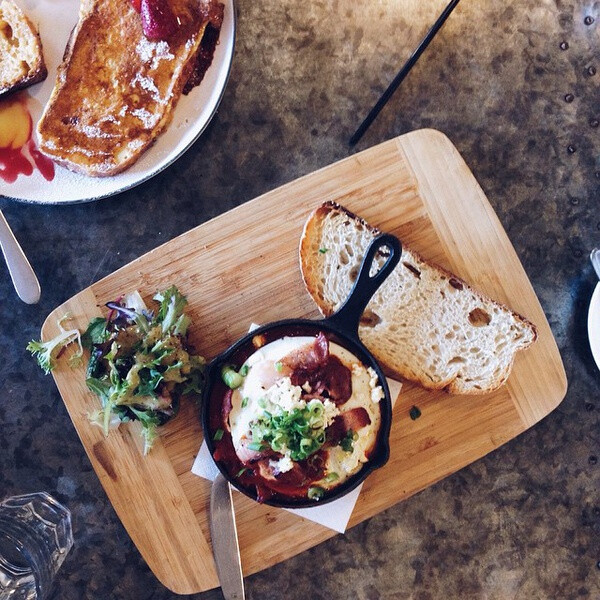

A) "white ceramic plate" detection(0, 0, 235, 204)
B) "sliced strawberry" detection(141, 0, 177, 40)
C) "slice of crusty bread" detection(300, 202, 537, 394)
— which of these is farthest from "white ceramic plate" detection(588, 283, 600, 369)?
"sliced strawberry" detection(141, 0, 177, 40)

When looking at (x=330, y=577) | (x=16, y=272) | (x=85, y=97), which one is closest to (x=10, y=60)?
(x=85, y=97)

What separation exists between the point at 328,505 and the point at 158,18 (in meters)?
2.15

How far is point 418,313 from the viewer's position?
2.65 metres

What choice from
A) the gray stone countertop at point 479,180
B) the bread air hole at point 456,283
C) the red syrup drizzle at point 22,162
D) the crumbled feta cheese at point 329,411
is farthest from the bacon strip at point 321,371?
the red syrup drizzle at point 22,162

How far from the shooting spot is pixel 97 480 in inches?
118

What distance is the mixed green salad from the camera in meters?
2.50

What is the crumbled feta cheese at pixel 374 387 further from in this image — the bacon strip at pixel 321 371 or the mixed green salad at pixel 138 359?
the mixed green salad at pixel 138 359

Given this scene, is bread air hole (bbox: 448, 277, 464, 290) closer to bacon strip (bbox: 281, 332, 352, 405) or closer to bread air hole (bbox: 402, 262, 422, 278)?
bread air hole (bbox: 402, 262, 422, 278)

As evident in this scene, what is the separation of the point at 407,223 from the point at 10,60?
1.86 metres

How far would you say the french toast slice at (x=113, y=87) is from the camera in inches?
109

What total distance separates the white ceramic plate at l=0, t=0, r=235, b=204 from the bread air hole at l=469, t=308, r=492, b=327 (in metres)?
1.40

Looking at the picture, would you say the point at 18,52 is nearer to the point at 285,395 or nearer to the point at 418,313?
the point at 285,395

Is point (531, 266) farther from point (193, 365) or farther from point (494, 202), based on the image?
point (193, 365)

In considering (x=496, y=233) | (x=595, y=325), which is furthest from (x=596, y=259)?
(x=496, y=233)
